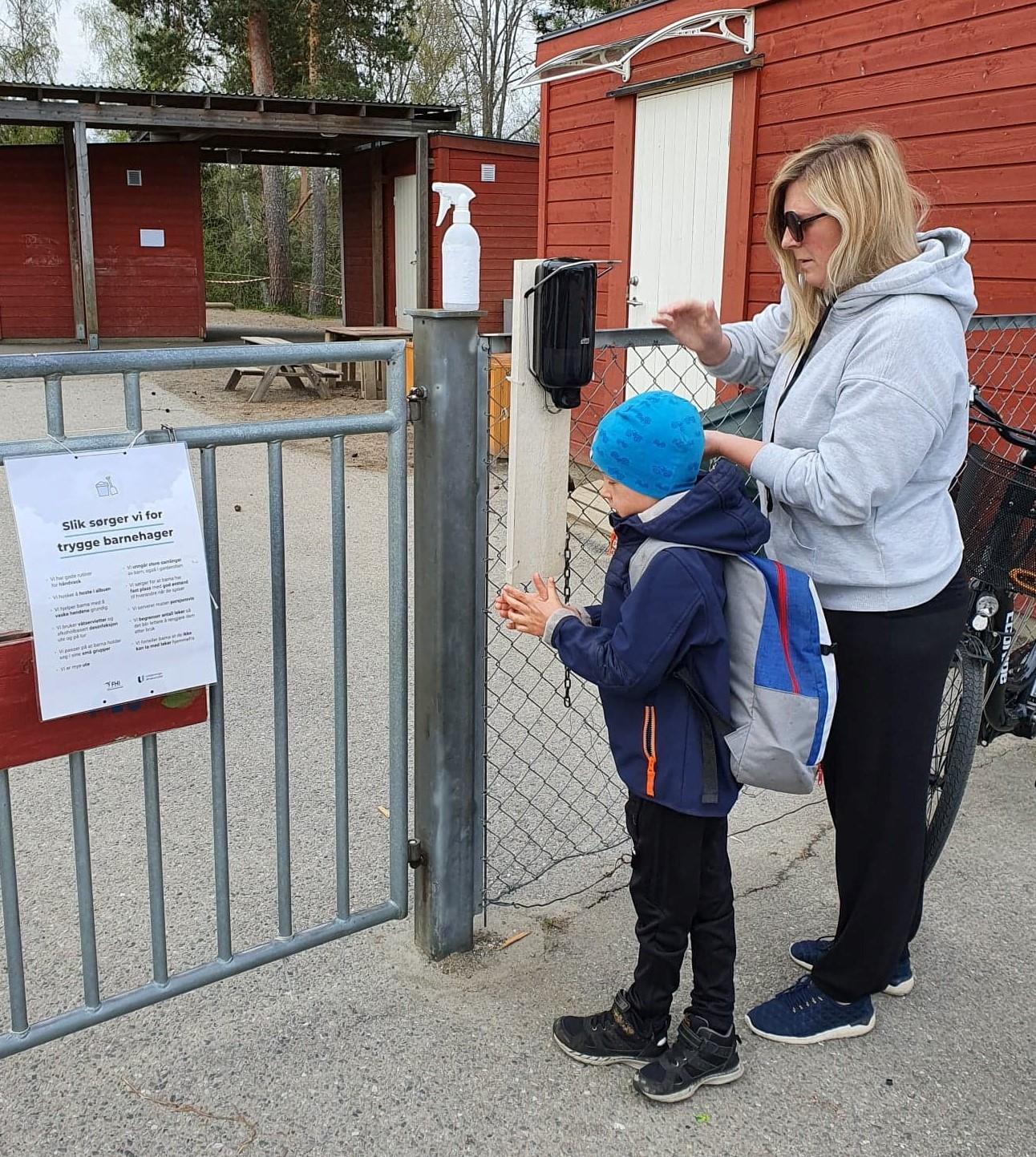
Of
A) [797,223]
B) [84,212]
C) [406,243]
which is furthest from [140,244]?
[797,223]

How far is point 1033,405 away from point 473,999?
434cm

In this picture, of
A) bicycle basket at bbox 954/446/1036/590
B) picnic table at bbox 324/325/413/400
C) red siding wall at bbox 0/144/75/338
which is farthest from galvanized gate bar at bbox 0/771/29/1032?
red siding wall at bbox 0/144/75/338

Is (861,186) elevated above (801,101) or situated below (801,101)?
below

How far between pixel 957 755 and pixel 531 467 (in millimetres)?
1325

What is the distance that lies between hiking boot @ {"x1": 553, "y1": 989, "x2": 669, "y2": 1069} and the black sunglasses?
1512 mm

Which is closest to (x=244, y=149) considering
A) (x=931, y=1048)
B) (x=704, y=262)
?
(x=704, y=262)

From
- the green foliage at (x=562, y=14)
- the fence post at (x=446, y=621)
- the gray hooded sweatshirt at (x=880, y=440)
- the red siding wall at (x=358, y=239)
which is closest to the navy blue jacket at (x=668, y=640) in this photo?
the gray hooded sweatshirt at (x=880, y=440)

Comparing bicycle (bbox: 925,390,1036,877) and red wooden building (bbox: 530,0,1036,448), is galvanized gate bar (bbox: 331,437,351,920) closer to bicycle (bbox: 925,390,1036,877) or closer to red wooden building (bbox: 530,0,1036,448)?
bicycle (bbox: 925,390,1036,877)

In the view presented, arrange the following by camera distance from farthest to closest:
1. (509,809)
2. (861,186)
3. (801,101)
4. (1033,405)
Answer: (801,101), (1033,405), (509,809), (861,186)

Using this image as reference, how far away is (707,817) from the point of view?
2.10m

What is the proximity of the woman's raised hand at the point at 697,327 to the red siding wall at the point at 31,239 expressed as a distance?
18.9 meters

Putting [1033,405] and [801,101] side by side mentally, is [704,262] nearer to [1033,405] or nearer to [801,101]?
[801,101]

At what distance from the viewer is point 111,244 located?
18891 mm

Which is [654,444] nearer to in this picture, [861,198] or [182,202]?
[861,198]
